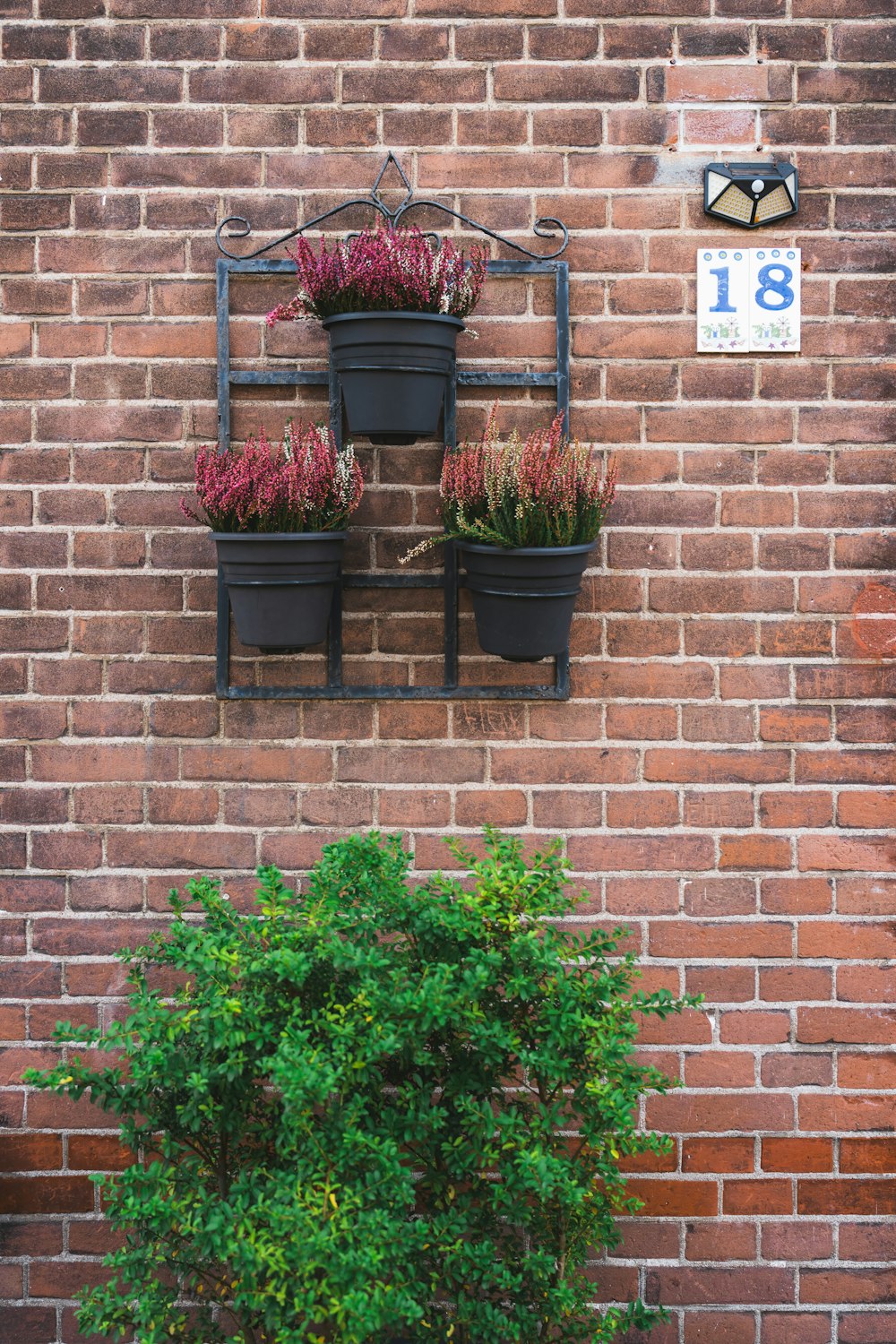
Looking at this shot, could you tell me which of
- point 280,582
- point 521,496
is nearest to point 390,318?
point 521,496

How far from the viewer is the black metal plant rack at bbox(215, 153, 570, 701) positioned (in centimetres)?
221

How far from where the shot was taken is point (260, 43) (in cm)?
221

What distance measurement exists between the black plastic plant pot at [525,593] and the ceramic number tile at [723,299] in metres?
0.56

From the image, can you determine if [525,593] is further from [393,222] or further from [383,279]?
[393,222]

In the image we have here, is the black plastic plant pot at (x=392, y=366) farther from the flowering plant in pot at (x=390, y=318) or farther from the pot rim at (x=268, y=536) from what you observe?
the pot rim at (x=268, y=536)

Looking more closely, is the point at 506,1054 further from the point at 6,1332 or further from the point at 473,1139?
the point at 6,1332

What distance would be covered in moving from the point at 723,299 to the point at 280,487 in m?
1.00

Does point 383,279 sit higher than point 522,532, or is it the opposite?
point 383,279

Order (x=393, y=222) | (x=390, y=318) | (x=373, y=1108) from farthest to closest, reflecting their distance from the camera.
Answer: (x=393, y=222) → (x=390, y=318) → (x=373, y=1108)

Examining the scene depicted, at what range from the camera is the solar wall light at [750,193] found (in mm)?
2203

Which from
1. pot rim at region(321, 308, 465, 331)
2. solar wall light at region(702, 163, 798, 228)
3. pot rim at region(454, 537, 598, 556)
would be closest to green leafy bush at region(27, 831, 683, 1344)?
pot rim at region(454, 537, 598, 556)

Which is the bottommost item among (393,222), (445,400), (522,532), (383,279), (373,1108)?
(373,1108)

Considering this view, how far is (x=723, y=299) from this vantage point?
2.24 m

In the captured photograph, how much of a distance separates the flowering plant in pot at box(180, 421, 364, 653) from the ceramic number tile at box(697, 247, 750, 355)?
2.56 feet
